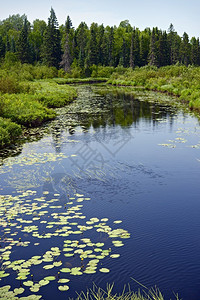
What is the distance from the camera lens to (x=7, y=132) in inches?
641

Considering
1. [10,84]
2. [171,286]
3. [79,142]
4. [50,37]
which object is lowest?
[171,286]

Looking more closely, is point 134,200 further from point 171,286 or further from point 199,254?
point 171,286

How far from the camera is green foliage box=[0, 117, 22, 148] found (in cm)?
1595

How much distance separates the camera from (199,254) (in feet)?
24.1

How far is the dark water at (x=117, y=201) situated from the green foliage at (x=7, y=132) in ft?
3.56

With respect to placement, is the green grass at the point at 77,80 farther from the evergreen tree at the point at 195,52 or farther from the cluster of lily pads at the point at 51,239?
the cluster of lily pads at the point at 51,239

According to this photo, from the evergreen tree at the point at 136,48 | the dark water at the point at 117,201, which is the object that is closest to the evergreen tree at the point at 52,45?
the evergreen tree at the point at 136,48

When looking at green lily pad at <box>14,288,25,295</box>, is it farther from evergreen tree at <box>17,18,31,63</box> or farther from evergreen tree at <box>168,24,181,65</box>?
evergreen tree at <box>168,24,181,65</box>

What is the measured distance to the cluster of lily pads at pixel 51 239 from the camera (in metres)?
6.48

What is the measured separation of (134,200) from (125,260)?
3.27m

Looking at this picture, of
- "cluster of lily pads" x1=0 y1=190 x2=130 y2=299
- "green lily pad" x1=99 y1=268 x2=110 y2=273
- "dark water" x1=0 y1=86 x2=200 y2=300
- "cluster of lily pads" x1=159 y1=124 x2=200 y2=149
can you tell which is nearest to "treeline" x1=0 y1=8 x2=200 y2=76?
"cluster of lily pads" x1=159 y1=124 x2=200 y2=149

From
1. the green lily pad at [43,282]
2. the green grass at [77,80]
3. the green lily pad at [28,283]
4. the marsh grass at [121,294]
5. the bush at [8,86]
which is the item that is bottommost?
the marsh grass at [121,294]

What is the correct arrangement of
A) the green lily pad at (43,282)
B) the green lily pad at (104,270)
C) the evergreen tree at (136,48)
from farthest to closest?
the evergreen tree at (136,48) → the green lily pad at (104,270) → the green lily pad at (43,282)

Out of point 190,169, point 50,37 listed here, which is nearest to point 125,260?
point 190,169
